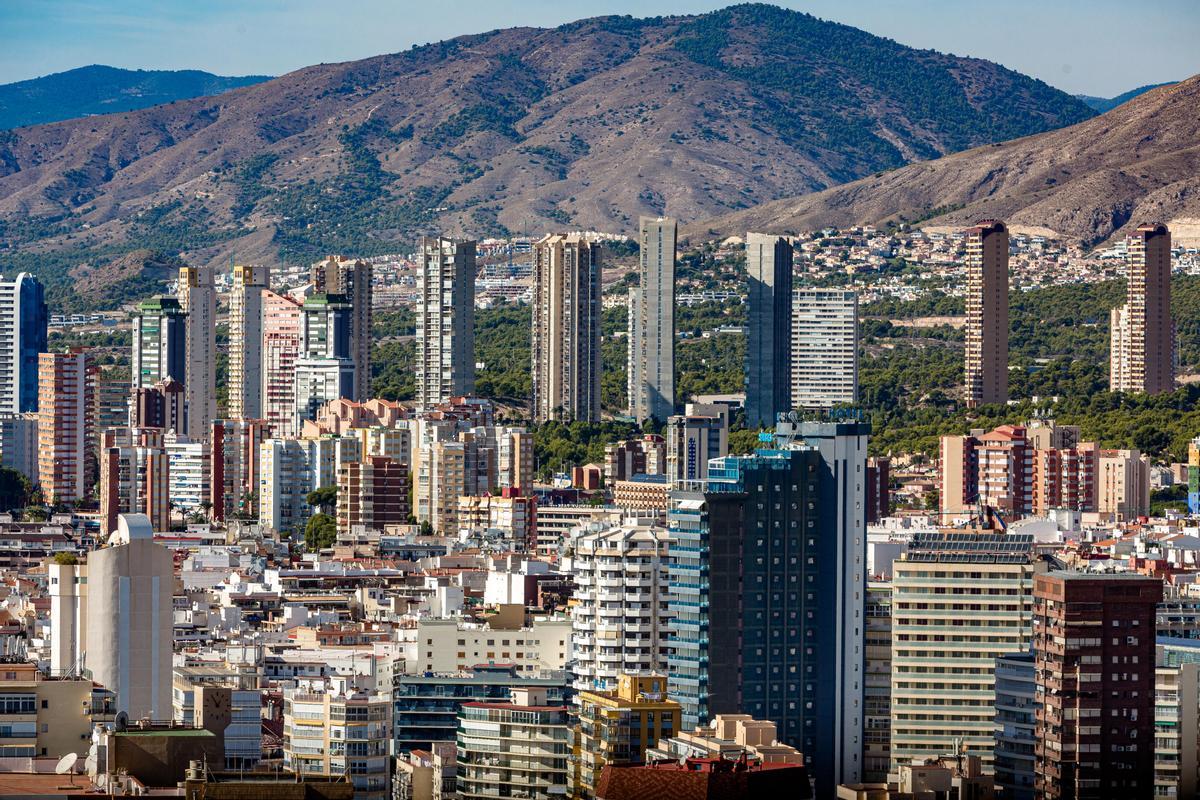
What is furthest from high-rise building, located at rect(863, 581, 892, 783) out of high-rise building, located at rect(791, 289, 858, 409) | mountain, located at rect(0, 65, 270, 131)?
mountain, located at rect(0, 65, 270, 131)

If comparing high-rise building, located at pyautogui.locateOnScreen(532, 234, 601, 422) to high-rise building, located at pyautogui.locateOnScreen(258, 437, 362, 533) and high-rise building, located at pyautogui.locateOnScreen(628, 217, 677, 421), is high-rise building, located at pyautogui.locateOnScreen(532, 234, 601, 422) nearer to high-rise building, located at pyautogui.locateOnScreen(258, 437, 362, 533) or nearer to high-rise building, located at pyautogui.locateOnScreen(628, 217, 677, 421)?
high-rise building, located at pyautogui.locateOnScreen(628, 217, 677, 421)

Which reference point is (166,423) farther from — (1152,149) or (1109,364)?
(1152,149)

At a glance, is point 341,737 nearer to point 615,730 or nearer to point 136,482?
point 615,730

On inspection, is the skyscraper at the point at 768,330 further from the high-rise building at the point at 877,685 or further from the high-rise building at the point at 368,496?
the high-rise building at the point at 877,685

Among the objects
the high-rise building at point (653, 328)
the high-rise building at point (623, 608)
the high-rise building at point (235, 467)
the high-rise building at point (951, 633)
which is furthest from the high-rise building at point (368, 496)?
the high-rise building at point (951, 633)

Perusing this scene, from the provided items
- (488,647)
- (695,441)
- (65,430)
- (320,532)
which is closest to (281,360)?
(65,430)

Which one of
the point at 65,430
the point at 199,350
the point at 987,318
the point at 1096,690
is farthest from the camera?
the point at 199,350
